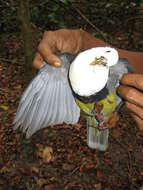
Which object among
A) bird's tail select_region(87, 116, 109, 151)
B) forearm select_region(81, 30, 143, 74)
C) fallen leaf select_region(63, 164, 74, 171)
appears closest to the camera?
bird's tail select_region(87, 116, 109, 151)

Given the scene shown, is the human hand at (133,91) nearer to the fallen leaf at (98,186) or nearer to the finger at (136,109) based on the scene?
the finger at (136,109)

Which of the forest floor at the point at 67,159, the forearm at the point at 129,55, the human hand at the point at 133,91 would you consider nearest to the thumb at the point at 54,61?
the human hand at the point at 133,91

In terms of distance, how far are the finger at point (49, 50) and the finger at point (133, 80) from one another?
250 mm

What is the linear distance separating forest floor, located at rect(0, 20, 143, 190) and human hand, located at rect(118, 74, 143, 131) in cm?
100

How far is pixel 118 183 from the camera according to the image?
1957mm

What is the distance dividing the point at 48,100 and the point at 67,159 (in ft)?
3.21

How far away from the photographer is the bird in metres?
0.95

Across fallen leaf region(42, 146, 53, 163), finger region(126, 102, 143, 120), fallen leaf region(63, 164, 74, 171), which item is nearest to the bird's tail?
finger region(126, 102, 143, 120)

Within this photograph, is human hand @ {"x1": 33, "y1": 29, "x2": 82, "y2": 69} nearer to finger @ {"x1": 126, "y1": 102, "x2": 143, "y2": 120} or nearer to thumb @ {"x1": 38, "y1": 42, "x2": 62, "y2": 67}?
thumb @ {"x1": 38, "y1": 42, "x2": 62, "y2": 67}

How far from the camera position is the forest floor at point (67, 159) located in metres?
1.97

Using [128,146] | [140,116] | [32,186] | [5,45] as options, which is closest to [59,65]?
[140,116]

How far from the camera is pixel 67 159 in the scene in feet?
6.93

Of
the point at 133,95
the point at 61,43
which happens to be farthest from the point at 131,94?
the point at 61,43

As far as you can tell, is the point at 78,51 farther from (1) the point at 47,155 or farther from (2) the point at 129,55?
(1) the point at 47,155
